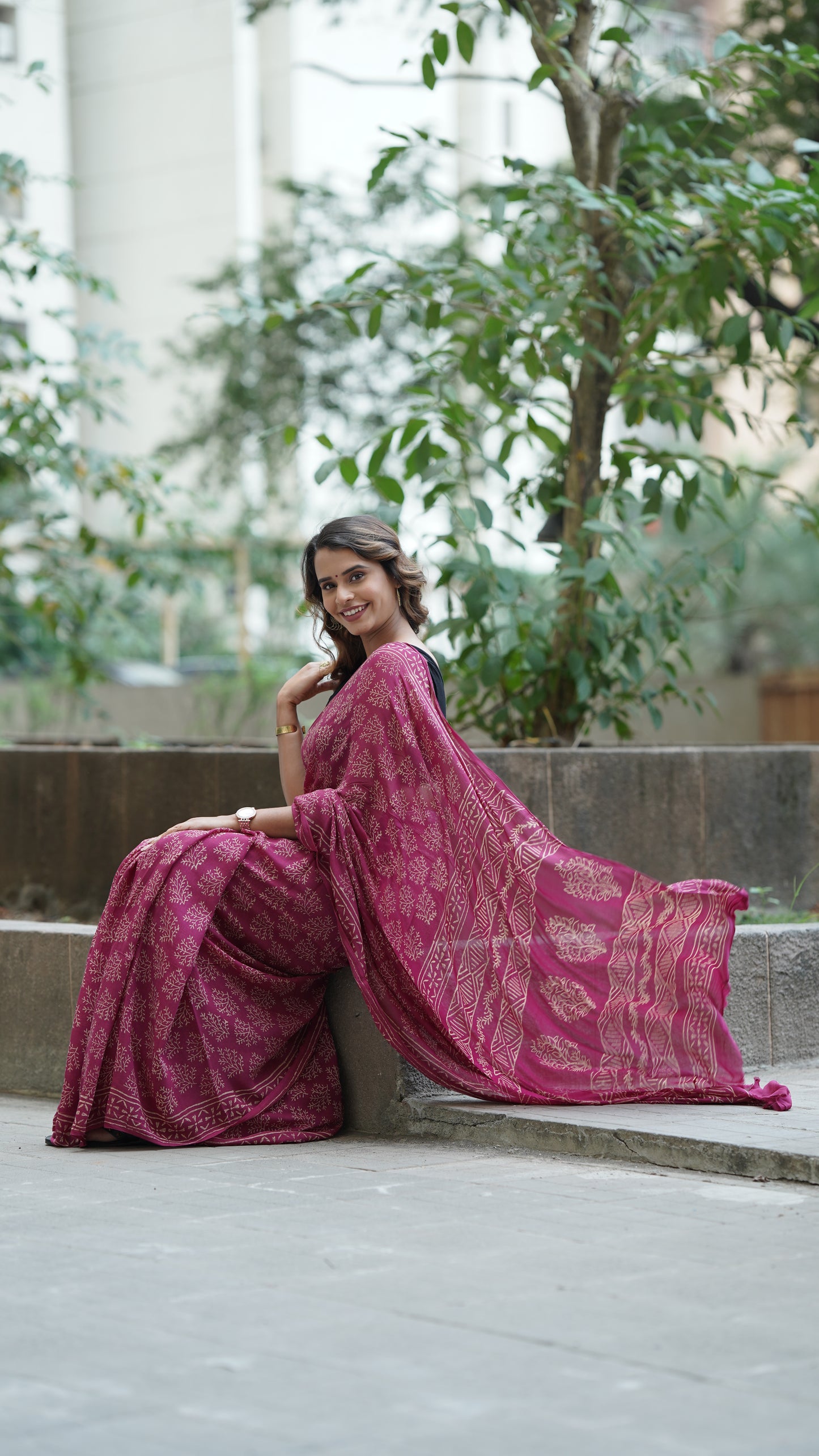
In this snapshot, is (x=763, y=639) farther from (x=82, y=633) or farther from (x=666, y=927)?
(x=666, y=927)

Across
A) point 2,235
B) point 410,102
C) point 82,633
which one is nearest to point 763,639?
point 410,102

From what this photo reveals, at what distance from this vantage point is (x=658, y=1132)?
4.59 metres

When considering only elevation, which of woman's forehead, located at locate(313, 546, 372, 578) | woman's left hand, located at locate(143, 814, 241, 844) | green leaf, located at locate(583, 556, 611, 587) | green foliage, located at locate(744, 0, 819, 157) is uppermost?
green foliage, located at locate(744, 0, 819, 157)

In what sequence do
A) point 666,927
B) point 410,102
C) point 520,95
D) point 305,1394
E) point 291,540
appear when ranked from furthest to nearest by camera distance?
point 520,95 → point 410,102 → point 291,540 → point 666,927 → point 305,1394

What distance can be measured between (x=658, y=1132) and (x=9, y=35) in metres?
30.5

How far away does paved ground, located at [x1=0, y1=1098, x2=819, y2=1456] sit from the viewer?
2.63 m

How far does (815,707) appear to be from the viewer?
2289 cm

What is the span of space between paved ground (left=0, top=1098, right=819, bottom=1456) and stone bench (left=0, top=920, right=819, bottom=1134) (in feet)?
1.88

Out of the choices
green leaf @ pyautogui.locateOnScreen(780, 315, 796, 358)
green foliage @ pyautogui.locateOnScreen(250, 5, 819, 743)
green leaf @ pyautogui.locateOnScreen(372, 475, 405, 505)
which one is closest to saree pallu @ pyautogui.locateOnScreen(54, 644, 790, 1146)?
green leaf @ pyautogui.locateOnScreen(372, 475, 405, 505)

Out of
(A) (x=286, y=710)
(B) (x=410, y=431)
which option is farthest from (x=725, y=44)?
(A) (x=286, y=710)

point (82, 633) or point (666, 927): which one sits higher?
point (82, 633)

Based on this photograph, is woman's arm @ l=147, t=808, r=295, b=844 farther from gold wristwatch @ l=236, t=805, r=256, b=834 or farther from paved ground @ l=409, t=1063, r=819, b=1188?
paved ground @ l=409, t=1063, r=819, b=1188

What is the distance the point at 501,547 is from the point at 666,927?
18725 millimetres

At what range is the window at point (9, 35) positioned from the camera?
31.0m
